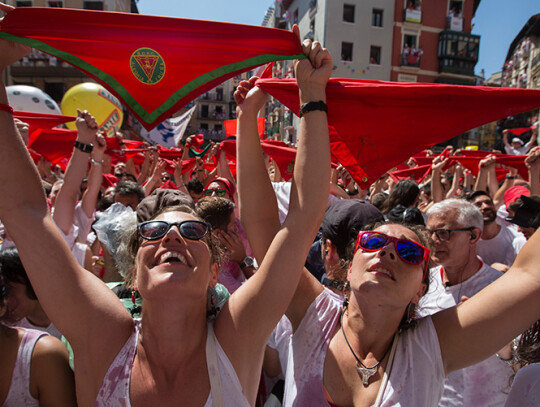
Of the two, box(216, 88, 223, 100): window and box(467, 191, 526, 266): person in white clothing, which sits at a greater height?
box(216, 88, 223, 100): window

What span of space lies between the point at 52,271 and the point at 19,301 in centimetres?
78

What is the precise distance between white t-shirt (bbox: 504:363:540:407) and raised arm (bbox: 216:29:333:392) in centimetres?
85

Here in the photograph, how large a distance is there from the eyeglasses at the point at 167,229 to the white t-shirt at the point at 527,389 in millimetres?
1268

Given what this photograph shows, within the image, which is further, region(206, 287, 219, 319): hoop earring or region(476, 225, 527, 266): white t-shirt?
region(476, 225, 527, 266): white t-shirt

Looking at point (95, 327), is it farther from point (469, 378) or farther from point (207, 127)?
point (207, 127)

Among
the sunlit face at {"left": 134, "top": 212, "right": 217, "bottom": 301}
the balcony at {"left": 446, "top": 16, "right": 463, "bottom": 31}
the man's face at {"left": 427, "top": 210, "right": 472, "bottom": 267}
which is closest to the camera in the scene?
the sunlit face at {"left": 134, "top": 212, "right": 217, "bottom": 301}

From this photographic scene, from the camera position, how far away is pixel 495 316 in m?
1.57

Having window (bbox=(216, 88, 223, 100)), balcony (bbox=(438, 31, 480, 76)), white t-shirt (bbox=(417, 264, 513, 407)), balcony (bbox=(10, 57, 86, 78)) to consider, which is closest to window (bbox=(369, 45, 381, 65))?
balcony (bbox=(438, 31, 480, 76))

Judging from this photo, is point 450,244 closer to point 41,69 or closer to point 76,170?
point 76,170

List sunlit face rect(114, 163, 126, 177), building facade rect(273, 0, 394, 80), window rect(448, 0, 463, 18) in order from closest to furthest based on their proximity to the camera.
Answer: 1. sunlit face rect(114, 163, 126, 177)
2. building facade rect(273, 0, 394, 80)
3. window rect(448, 0, 463, 18)

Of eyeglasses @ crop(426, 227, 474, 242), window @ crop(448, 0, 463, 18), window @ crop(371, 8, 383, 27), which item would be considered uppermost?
window @ crop(448, 0, 463, 18)

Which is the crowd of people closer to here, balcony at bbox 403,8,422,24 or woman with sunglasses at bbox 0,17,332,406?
woman with sunglasses at bbox 0,17,332,406

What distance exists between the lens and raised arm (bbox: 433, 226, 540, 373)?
1.57 meters

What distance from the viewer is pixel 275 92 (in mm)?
2088
